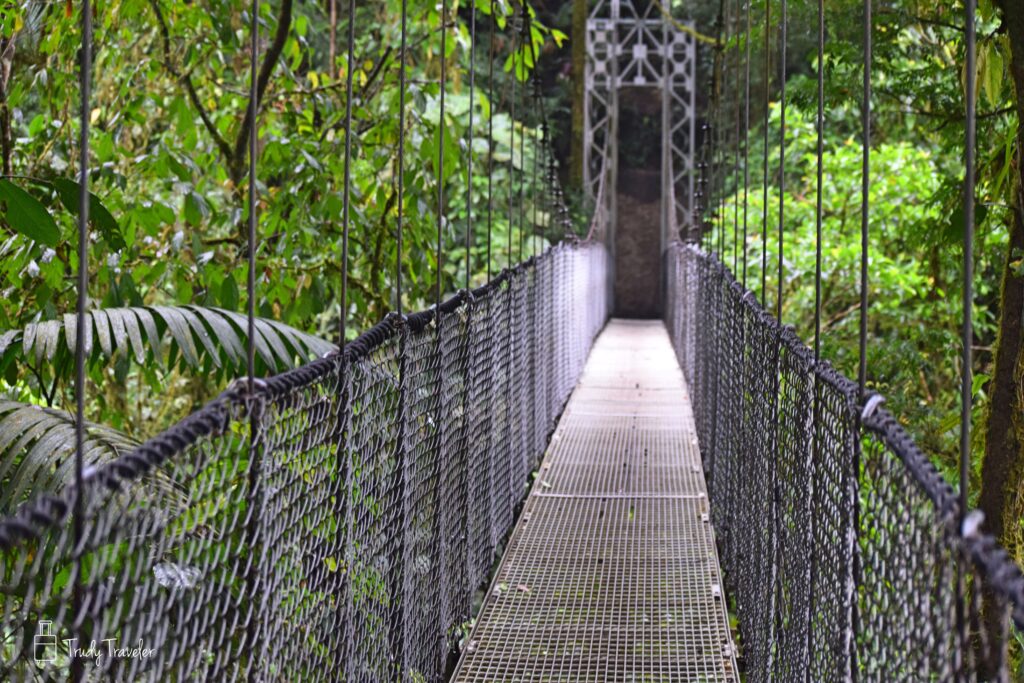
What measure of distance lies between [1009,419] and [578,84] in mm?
8555

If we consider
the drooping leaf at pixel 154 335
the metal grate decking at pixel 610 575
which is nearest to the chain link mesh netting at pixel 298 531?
the metal grate decking at pixel 610 575

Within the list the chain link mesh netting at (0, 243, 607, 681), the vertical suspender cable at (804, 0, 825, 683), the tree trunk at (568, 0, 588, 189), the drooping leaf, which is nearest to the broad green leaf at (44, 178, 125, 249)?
the drooping leaf

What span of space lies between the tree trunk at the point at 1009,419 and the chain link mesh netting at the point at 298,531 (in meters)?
1.05

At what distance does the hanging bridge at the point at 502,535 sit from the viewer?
922 mm

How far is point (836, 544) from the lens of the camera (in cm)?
132

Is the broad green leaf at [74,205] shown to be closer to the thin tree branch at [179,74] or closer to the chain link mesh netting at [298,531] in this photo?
the chain link mesh netting at [298,531]

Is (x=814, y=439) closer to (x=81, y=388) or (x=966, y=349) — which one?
(x=966, y=349)

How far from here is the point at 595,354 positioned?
787cm

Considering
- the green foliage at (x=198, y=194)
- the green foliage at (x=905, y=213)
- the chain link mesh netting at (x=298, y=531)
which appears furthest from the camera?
the green foliage at (x=905, y=213)

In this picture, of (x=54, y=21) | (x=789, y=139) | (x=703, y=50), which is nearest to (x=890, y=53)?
(x=54, y=21)

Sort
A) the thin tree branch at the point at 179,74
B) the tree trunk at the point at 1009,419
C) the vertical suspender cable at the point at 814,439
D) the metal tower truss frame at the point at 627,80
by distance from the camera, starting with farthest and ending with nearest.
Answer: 1. the metal tower truss frame at the point at 627,80
2. the thin tree branch at the point at 179,74
3. the tree trunk at the point at 1009,419
4. the vertical suspender cable at the point at 814,439

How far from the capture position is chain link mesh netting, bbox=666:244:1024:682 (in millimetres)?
842

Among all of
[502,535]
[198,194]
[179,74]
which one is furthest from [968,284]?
[179,74]

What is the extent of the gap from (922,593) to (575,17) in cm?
937
